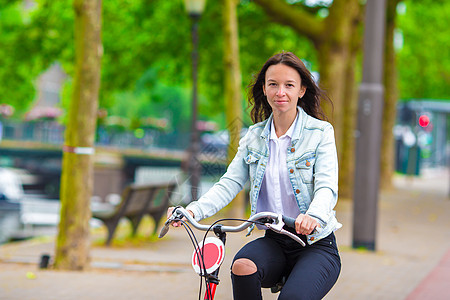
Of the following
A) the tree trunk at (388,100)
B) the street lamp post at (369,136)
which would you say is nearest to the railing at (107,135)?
the tree trunk at (388,100)

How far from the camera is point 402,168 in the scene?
115 feet

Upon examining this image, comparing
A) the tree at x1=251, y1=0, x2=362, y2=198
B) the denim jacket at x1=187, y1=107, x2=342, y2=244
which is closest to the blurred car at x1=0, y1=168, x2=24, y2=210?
the tree at x1=251, y1=0, x2=362, y2=198

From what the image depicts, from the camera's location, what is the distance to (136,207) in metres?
11.1

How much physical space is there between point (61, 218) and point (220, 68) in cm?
1272

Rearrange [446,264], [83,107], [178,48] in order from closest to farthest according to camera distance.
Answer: [83,107] < [446,264] < [178,48]

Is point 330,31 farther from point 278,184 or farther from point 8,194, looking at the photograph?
point 8,194

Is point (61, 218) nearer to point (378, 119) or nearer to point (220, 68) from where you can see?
point (378, 119)

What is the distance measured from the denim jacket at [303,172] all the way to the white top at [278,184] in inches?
1.0

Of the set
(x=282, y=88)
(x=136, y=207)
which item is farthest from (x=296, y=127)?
(x=136, y=207)

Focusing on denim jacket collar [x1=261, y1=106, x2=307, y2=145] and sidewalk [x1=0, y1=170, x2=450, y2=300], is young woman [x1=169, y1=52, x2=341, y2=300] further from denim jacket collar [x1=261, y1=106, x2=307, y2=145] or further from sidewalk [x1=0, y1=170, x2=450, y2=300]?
sidewalk [x1=0, y1=170, x2=450, y2=300]

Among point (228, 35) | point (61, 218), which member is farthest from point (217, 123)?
point (61, 218)

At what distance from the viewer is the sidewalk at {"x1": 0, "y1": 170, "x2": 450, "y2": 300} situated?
256 inches

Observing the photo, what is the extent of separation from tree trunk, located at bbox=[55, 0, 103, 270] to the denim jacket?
4805 mm

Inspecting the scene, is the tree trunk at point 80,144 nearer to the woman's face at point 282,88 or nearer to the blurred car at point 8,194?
the woman's face at point 282,88
